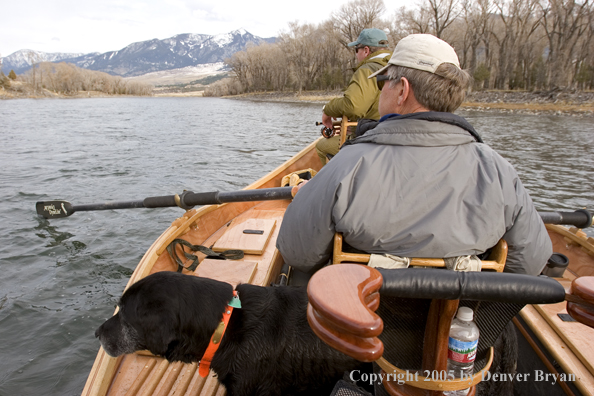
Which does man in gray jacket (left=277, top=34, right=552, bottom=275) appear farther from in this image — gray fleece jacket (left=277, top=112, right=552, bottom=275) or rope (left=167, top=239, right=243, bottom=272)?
rope (left=167, top=239, right=243, bottom=272)

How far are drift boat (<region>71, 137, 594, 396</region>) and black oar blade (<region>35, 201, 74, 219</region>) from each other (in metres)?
2.77

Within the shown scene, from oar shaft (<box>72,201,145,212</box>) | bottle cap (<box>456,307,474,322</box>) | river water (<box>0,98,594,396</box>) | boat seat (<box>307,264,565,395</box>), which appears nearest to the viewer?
boat seat (<box>307,264,565,395</box>)

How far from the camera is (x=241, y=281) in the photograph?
9.50 feet

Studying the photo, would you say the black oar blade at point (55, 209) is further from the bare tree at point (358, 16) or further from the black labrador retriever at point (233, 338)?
the bare tree at point (358, 16)

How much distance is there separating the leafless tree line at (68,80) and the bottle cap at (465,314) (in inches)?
3217

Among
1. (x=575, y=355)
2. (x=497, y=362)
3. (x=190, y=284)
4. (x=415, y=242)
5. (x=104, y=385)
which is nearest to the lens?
(x=415, y=242)

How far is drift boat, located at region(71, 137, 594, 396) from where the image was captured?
6.94 feet

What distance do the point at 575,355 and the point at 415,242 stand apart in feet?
5.20

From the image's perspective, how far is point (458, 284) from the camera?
90cm

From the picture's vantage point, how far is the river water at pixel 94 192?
382cm

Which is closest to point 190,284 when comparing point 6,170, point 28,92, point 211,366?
point 211,366

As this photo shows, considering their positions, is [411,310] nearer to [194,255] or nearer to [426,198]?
[426,198]

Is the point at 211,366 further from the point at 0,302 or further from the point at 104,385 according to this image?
the point at 0,302

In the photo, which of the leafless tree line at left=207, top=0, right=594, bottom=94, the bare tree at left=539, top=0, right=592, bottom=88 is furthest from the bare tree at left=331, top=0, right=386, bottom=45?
the bare tree at left=539, top=0, right=592, bottom=88
